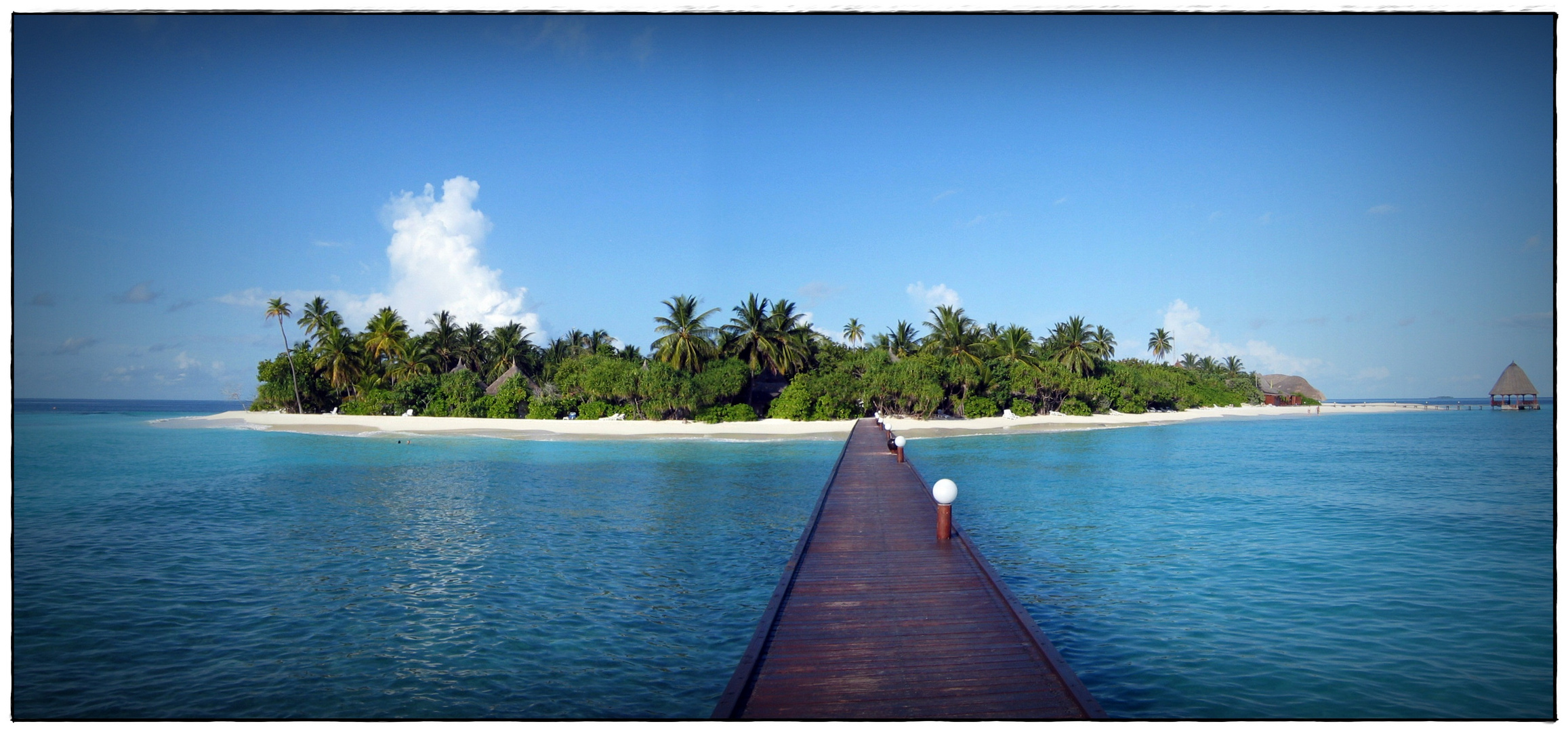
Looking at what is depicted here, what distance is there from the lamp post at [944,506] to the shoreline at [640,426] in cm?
2167

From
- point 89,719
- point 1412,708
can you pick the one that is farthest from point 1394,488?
point 89,719

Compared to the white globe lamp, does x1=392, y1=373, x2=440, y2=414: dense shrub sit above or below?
above

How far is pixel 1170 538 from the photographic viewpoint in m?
10.8

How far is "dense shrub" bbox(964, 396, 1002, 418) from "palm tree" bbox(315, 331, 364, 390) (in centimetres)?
3340

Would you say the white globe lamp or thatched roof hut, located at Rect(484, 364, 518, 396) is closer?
the white globe lamp

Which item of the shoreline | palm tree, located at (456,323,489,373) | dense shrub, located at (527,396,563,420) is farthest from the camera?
palm tree, located at (456,323,489,373)

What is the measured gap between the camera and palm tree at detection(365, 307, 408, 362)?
42656 millimetres

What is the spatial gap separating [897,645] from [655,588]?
4.02m

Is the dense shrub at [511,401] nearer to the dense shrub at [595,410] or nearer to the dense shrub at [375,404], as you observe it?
the dense shrub at [595,410]

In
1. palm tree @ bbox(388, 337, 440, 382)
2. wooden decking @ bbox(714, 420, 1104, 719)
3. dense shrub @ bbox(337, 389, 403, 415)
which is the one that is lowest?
wooden decking @ bbox(714, 420, 1104, 719)

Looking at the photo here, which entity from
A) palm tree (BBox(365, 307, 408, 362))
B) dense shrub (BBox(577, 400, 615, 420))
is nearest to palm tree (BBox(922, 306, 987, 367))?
dense shrub (BBox(577, 400, 615, 420))

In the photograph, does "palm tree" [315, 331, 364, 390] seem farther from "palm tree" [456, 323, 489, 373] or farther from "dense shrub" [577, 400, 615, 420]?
"dense shrub" [577, 400, 615, 420]

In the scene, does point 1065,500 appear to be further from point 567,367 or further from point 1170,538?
point 567,367

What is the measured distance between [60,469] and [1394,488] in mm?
31543
